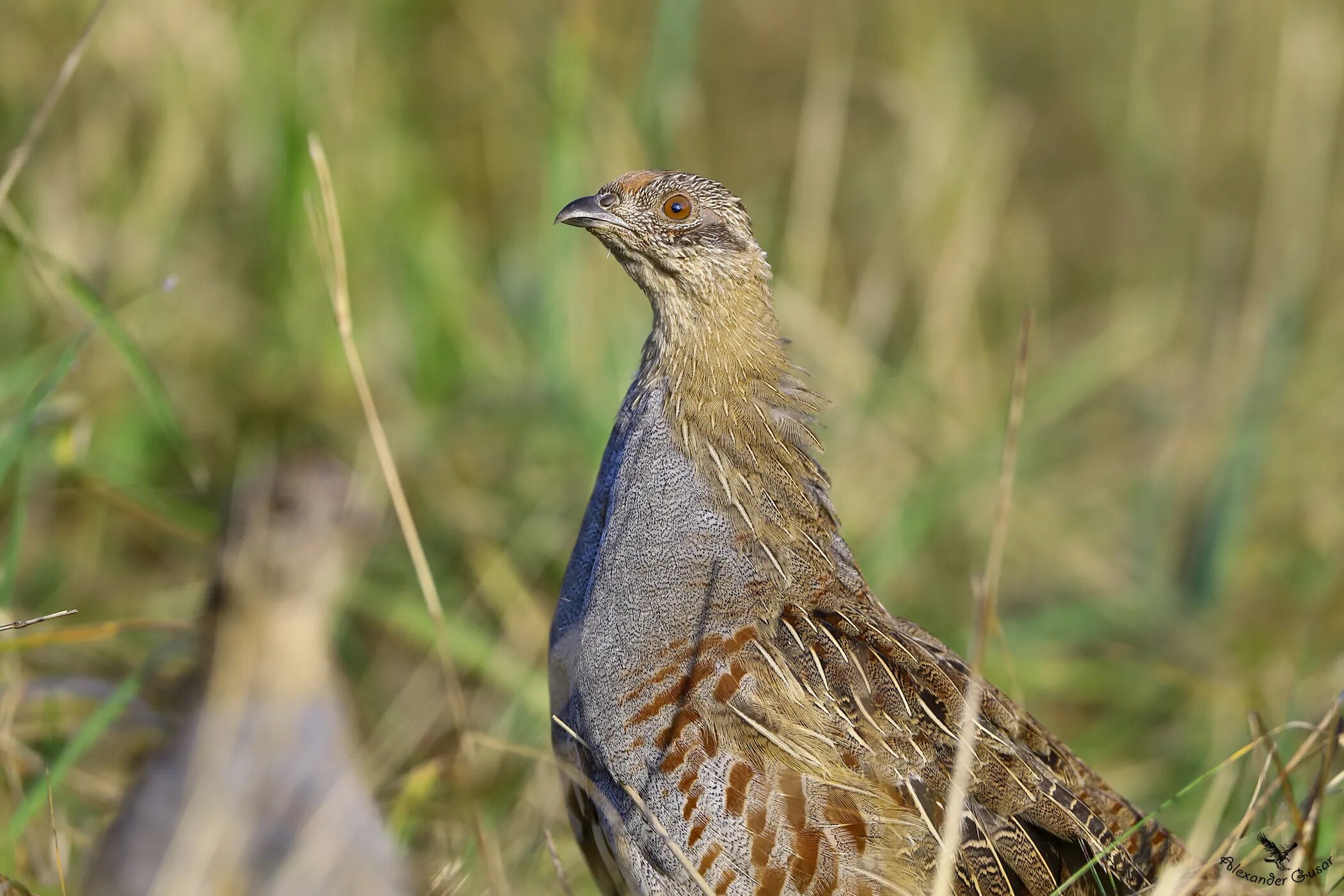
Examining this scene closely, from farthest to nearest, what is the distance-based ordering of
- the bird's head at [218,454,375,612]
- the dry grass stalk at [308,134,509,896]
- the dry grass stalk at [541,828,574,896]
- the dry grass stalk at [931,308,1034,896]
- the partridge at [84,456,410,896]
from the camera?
the bird's head at [218,454,375,612]
the partridge at [84,456,410,896]
the dry grass stalk at [308,134,509,896]
the dry grass stalk at [541,828,574,896]
the dry grass stalk at [931,308,1034,896]

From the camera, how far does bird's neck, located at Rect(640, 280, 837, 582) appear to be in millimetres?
2930

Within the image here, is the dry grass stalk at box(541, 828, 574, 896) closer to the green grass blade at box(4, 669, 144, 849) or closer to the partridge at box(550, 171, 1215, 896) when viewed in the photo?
the partridge at box(550, 171, 1215, 896)

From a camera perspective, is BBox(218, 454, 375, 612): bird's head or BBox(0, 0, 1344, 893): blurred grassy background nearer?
BBox(218, 454, 375, 612): bird's head

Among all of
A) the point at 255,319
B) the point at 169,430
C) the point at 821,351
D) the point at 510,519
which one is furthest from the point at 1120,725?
the point at 255,319

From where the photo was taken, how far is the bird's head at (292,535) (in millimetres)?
4441

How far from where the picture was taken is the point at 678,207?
121 inches

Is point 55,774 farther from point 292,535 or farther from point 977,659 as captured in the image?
point 977,659

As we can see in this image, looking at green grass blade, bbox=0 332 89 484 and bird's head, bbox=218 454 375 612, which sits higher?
green grass blade, bbox=0 332 89 484

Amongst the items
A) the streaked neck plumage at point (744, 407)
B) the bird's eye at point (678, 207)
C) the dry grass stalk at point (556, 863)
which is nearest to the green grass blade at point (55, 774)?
the dry grass stalk at point (556, 863)

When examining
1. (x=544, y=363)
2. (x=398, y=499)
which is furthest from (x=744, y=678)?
(x=544, y=363)

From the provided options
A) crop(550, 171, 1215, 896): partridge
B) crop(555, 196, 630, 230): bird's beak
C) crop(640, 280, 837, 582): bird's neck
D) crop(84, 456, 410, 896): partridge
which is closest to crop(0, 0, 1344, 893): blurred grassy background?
crop(84, 456, 410, 896): partridge

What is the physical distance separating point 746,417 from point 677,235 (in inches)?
16.6

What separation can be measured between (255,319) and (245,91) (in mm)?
965

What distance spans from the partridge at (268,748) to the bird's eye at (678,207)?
1739mm
